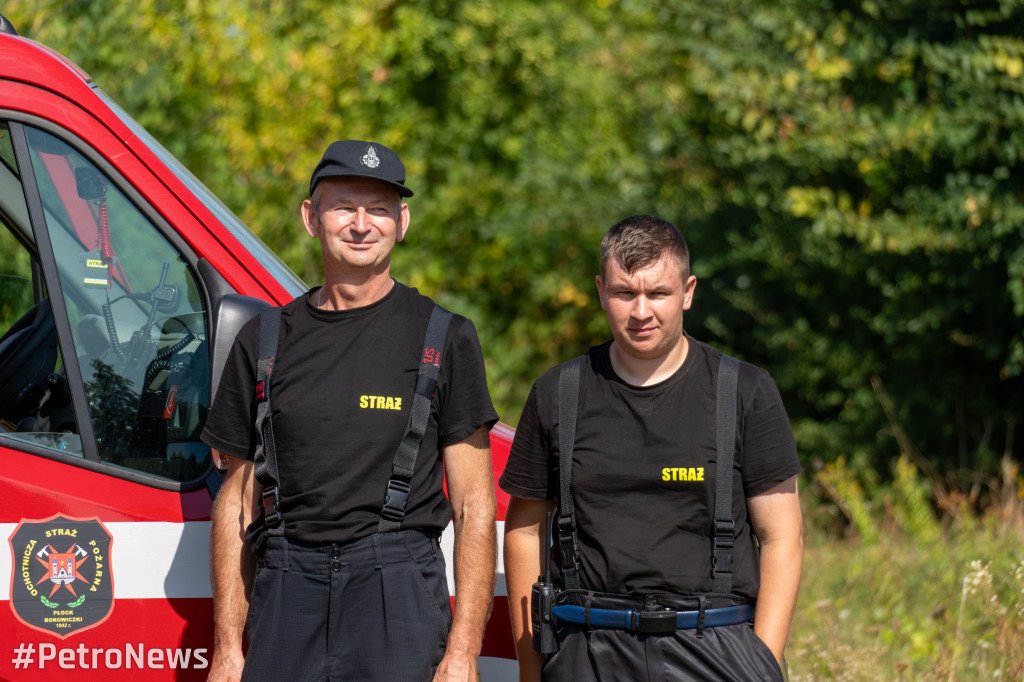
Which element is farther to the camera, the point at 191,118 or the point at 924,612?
the point at 191,118

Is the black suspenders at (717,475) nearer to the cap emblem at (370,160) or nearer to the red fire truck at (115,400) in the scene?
the red fire truck at (115,400)

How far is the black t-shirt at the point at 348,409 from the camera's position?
242cm

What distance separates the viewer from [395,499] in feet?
7.87

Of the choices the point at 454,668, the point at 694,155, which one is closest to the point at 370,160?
the point at 454,668

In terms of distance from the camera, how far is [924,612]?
5.00 m

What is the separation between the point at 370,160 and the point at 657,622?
124 cm

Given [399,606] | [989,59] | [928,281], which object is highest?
[989,59]

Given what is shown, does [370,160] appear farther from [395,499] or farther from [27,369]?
[27,369]

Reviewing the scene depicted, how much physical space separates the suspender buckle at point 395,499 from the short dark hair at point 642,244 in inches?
26.9

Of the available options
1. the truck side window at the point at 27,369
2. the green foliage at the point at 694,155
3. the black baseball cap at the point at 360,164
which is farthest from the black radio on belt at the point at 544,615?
the green foliage at the point at 694,155

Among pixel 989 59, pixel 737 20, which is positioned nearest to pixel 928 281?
pixel 989 59

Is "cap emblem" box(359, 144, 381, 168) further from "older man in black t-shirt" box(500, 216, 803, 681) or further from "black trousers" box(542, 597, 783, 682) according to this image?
"black trousers" box(542, 597, 783, 682)

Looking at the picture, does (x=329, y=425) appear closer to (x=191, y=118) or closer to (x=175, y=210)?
(x=175, y=210)

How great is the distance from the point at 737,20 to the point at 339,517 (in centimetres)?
656
